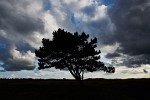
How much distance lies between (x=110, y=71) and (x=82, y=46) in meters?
10.0

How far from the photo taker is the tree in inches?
2808

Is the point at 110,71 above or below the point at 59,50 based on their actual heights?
below

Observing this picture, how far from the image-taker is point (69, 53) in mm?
72250

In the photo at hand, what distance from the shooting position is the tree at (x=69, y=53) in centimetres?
7131

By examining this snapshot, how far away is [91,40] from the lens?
74750 mm
